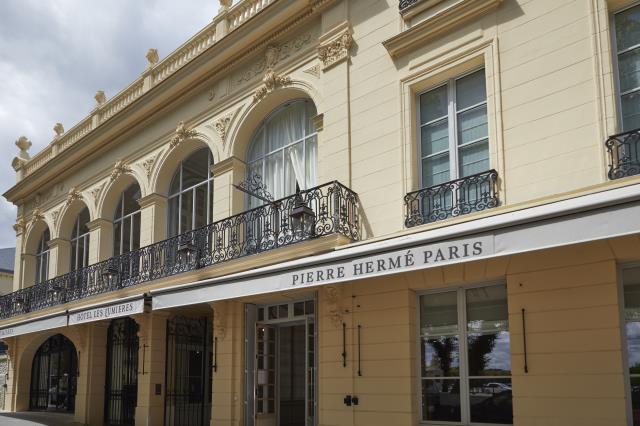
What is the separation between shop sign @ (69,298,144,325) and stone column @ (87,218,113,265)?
2.67 meters

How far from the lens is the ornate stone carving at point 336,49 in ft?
30.5

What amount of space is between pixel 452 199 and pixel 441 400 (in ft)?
8.13

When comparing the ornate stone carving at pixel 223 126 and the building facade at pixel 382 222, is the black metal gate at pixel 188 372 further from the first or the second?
the ornate stone carving at pixel 223 126

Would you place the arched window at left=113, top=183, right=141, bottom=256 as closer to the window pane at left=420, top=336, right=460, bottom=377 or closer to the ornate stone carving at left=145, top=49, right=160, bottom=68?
the ornate stone carving at left=145, top=49, right=160, bottom=68

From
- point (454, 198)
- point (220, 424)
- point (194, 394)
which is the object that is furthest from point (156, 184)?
point (454, 198)

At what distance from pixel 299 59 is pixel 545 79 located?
4.42 metres

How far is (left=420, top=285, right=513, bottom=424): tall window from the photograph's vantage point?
6969 mm

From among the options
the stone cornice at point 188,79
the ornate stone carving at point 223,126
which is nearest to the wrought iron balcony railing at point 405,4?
the stone cornice at point 188,79

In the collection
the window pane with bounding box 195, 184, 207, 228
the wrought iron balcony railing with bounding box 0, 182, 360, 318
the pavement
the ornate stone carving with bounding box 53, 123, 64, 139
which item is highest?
the ornate stone carving with bounding box 53, 123, 64, 139

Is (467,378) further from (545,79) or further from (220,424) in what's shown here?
(220,424)

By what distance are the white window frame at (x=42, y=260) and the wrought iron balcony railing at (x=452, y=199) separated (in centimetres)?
1350

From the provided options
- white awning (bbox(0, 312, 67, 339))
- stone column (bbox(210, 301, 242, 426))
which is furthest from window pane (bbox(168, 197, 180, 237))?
stone column (bbox(210, 301, 242, 426))

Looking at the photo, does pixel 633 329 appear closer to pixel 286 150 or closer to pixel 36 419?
pixel 286 150

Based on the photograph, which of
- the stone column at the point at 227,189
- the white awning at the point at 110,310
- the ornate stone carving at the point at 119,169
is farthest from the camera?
the ornate stone carving at the point at 119,169
